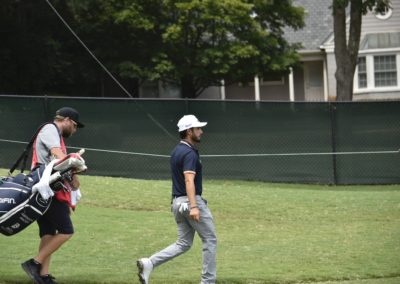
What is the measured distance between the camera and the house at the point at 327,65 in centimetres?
4041

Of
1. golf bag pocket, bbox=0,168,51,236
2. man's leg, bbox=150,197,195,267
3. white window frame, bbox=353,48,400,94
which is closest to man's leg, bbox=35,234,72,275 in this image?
golf bag pocket, bbox=0,168,51,236

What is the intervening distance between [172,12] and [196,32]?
3.98ft

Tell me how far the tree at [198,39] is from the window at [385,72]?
781cm

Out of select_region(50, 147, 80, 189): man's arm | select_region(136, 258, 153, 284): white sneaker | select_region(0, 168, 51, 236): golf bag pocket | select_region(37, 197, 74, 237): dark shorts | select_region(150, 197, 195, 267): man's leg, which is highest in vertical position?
select_region(50, 147, 80, 189): man's arm

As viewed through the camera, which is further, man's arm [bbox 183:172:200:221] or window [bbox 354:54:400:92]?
window [bbox 354:54:400:92]

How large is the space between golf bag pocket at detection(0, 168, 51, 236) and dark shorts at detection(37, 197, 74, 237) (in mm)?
352

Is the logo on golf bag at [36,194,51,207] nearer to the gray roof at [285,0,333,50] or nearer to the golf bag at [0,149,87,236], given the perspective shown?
the golf bag at [0,149,87,236]

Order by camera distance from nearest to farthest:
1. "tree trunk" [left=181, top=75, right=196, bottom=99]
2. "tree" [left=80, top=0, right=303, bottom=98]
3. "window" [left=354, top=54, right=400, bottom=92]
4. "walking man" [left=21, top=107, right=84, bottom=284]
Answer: "walking man" [left=21, top=107, right=84, bottom=284] < "tree" [left=80, top=0, right=303, bottom=98] < "tree trunk" [left=181, top=75, right=196, bottom=99] < "window" [left=354, top=54, right=400, bottom=92]

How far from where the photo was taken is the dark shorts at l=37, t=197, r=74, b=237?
848 centimetres

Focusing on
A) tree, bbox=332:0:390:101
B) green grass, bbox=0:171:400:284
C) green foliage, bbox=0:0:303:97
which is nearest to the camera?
green grass, bbox=0:171:400:284

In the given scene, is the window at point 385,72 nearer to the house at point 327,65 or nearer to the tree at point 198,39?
the house at point 327,65

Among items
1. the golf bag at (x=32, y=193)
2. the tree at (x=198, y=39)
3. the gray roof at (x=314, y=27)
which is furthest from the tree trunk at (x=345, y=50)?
the golf bag at (x=32, y=193)

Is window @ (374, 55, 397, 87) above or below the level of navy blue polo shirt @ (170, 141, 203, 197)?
above

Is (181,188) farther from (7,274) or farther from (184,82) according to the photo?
(184,82)
